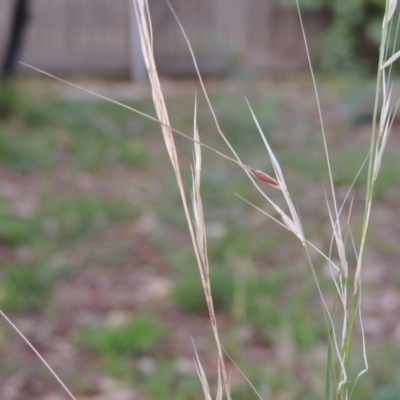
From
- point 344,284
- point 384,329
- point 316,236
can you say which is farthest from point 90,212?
point 344,284

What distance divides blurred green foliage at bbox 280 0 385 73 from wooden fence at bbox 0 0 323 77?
1.80ft

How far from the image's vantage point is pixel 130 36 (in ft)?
41.1

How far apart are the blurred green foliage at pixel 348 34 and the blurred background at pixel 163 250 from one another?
10.1ft

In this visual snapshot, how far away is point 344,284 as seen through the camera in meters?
0.87

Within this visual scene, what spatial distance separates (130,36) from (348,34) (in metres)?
3.46

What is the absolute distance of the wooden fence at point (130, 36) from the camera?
12.4 m

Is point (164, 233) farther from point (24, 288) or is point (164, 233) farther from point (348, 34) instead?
point (348, 34)

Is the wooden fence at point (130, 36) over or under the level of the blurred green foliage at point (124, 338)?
under

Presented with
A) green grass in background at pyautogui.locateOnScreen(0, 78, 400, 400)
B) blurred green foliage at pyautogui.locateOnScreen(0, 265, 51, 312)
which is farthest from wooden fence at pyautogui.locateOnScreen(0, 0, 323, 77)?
blurred green foliage at pyautogui.locateOnScreen(0, 265, 51, 312)

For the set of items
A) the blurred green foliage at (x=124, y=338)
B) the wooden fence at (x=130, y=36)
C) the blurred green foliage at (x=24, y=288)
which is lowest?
the wooden fence at (x=130, y=36)

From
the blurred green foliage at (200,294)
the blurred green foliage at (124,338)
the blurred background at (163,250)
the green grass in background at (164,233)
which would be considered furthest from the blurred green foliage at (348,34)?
the blurred green foliage at (124,338)

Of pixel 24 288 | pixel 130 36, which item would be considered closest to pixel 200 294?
pixel 24 288

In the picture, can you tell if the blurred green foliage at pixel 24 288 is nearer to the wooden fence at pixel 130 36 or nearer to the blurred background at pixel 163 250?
the blurred background at pixel 163 250

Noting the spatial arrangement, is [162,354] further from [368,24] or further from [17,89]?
[368,24]
